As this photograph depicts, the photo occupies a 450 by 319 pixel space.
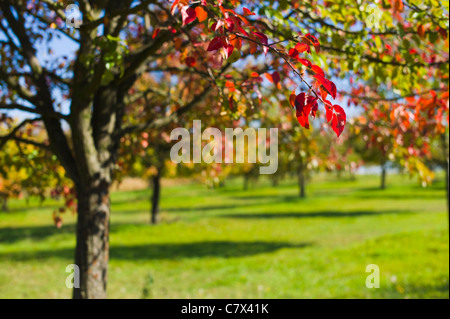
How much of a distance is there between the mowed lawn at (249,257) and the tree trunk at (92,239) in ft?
7.73

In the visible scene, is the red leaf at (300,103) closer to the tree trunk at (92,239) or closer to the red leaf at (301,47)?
the red leaf at (301,47)

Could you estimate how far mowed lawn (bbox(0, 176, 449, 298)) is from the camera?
1030 cm

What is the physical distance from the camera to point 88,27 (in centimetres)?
499

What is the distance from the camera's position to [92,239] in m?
5.96

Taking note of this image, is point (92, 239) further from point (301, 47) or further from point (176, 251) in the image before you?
point (176, 251)

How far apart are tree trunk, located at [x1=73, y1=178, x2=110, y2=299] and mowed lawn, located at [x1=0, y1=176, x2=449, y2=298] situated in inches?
92.8

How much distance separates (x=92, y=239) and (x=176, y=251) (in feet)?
38.1

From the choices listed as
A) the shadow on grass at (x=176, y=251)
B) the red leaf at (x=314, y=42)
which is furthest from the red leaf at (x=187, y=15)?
the shadow on grass at (x=176, y=251)

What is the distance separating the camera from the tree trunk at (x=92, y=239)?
5.92 metres

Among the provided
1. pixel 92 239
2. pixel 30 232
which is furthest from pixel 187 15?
pixel 30 232

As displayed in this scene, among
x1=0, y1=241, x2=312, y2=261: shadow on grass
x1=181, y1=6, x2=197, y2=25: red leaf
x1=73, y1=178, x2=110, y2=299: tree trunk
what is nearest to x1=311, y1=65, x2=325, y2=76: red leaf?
x1=181, y1=6, x2=197, y2=25: red leaf

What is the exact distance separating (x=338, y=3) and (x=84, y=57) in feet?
9.34
